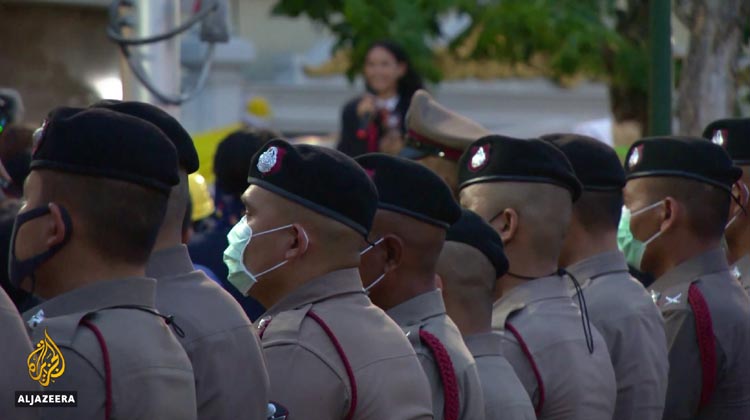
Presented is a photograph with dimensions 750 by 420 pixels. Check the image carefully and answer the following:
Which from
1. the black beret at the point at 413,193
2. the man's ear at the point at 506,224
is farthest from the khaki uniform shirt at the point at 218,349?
the man's ear at the point at 506,224

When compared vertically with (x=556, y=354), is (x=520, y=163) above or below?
above

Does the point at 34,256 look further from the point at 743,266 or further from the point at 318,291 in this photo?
the point at 743,266

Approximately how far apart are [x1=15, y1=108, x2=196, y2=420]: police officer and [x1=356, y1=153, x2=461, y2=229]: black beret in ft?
3.62

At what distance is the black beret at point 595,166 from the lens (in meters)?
5.52

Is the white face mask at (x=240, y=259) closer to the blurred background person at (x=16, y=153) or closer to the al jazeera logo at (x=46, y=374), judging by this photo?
the al jazeera logo at (x=46, y=374)

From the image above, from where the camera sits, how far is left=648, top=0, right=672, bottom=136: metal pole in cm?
778

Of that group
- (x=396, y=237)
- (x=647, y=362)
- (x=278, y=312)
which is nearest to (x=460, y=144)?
(x=647, y=362)

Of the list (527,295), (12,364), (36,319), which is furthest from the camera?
(527,295)

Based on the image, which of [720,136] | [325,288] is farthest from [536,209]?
[720,136]

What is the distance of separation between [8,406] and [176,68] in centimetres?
443

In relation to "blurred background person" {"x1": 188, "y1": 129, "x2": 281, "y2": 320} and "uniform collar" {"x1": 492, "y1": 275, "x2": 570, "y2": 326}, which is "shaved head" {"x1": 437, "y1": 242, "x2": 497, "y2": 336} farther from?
"blurred background person" {"x1": 188, "y1": 129, "x2": 281, "y2": 320}

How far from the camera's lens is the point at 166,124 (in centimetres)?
414

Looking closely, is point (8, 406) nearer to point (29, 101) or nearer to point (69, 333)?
point (69, 333)

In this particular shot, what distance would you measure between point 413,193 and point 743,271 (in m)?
2.43
